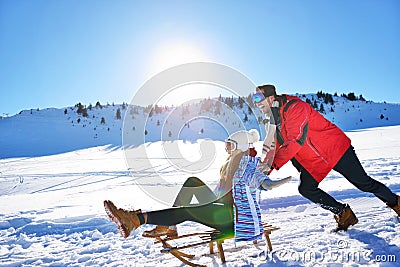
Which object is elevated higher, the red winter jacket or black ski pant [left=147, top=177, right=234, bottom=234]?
the red winter jacket

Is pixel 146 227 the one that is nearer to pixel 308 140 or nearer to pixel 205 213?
pixel 205 213

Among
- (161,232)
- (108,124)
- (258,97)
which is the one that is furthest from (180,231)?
(108,124)

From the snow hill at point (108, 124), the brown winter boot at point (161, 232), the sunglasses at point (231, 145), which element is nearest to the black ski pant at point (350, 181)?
the sunglasses at point (231, 145)

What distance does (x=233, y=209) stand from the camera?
278cm

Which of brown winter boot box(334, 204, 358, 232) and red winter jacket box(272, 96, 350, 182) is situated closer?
red winter jacket box(272, 96, 350, 182)

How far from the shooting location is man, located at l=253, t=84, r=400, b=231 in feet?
10.1

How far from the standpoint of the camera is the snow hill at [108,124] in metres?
22.6

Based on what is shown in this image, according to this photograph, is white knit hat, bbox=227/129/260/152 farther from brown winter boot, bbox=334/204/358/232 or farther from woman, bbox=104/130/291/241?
brown winter boot, bbox=334/204/358/232

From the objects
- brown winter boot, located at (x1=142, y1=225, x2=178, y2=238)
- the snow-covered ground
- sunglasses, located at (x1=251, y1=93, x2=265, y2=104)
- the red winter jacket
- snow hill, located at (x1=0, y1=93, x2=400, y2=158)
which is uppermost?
snow hill, located at (x1=0, y1=93, x2=400, y2=158)

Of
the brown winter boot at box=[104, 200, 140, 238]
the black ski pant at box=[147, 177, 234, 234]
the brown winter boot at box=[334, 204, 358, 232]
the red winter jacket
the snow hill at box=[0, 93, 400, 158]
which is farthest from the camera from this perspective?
the snow hill at box=[0, 93, 400, 158]

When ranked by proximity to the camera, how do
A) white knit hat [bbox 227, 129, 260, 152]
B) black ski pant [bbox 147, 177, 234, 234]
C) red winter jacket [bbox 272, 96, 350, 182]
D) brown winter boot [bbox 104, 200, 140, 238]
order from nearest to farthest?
1. brown winter boot [bbox 104, 200, 140, 238]
2. black ski pant [bbox 147, 177, 234, 234]
3. white knit hat [bbox 227, 129, 260, 152]
4. red winter jacket [bbox 272, 96, 350, 182]

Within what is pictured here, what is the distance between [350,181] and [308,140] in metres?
0.69

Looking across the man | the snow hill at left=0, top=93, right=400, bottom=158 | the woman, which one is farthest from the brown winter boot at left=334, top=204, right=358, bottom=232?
the snow hill at left=0, top=93, right=400, bottom=158

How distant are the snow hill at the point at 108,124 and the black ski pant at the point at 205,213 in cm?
1701
